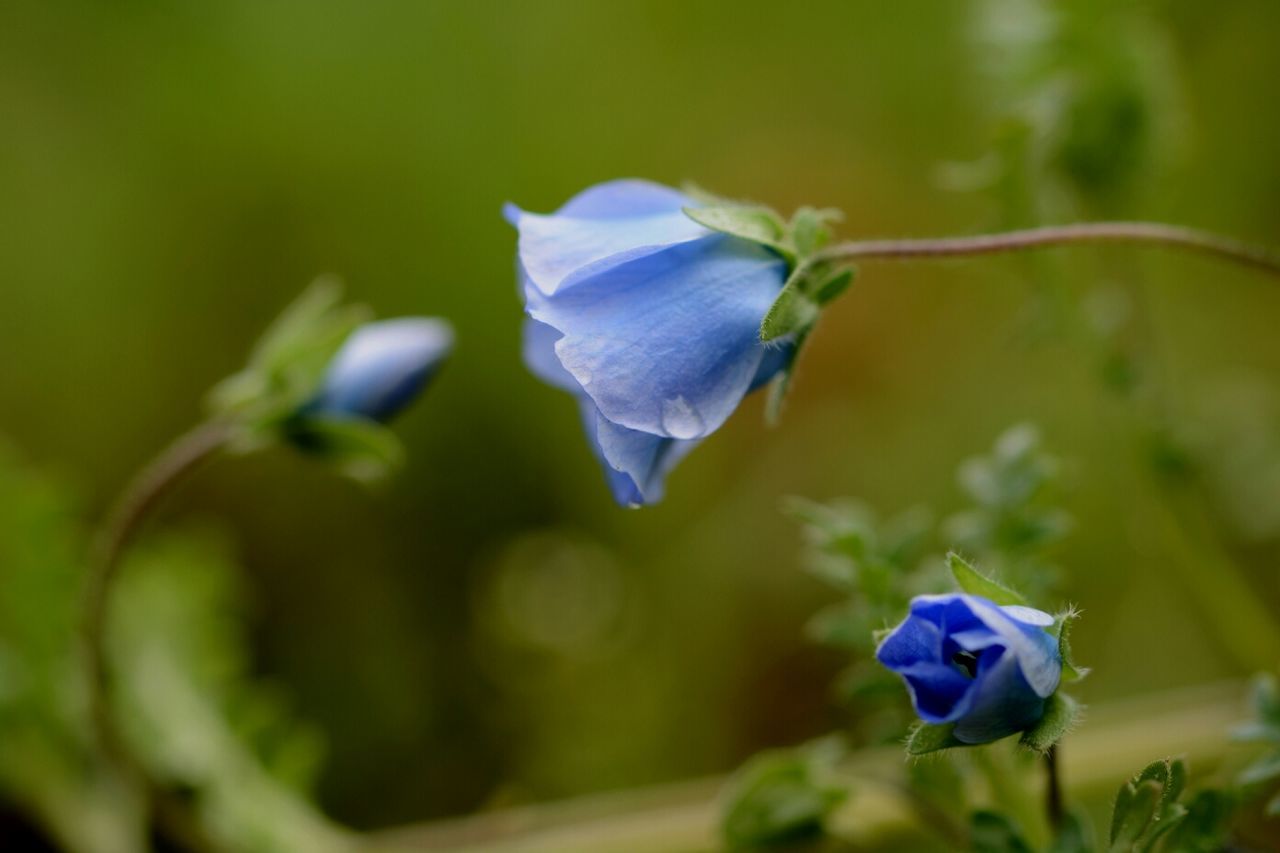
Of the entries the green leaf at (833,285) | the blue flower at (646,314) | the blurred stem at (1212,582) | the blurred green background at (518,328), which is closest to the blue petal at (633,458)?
the blue flower at (646,314)

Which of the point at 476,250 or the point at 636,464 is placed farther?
the point at 476,250

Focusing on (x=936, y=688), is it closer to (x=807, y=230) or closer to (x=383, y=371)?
(x=807, y=230)

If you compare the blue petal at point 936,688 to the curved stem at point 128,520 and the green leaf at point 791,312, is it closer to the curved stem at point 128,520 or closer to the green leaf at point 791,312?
the green leaf at point 791,312

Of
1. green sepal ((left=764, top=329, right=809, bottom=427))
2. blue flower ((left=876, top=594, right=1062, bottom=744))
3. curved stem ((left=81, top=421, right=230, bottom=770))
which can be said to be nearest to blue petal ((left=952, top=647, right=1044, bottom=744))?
blue flower ((left=876, top=594, right=1062, bottom=744))

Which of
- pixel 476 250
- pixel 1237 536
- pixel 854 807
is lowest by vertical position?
pixel 1237 536

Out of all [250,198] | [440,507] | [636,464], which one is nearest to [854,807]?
[636,464]

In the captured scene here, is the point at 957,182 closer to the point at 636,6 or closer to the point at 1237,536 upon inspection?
the point at 1237,536
